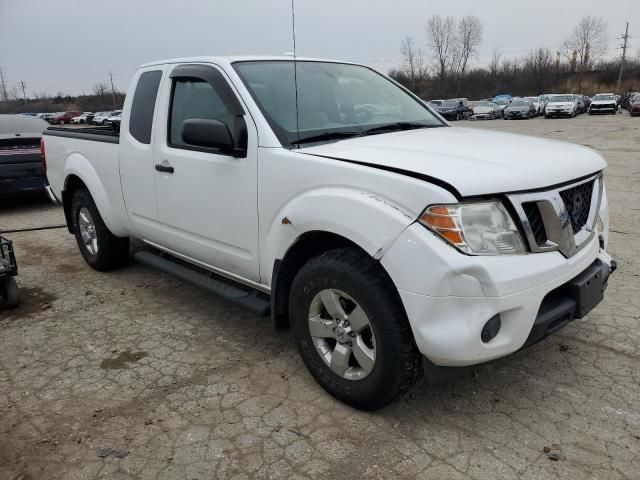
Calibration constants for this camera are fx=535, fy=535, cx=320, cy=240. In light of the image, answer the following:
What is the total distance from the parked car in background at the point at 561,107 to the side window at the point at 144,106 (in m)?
35.4

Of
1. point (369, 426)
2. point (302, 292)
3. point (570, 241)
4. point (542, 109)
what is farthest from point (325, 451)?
point (542, 109)

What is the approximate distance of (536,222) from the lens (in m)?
2.44

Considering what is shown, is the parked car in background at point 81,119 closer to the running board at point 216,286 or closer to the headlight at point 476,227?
the running board at point 216,286

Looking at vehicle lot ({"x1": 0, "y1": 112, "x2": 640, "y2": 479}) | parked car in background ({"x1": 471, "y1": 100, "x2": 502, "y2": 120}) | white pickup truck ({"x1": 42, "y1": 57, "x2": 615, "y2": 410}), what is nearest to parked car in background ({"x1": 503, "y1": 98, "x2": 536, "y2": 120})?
parked car in background ({"x1": 471, "y1": 100, "x2": 502, "y2": 120})

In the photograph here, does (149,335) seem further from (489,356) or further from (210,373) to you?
(489,356)

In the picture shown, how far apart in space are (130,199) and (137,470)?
8.00 ft

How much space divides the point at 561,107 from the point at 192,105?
35710mm

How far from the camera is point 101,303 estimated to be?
4492mm

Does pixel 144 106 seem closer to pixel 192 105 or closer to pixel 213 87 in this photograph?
pixel 192 105

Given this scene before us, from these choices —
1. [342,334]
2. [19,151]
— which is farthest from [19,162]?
[342,334]

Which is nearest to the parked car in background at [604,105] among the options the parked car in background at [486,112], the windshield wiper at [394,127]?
the parked car in background at [486,112]

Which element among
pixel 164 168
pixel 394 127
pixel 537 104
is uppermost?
pixel 394 127

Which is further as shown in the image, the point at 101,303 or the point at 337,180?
the point at 101,303

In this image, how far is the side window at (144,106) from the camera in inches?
157
